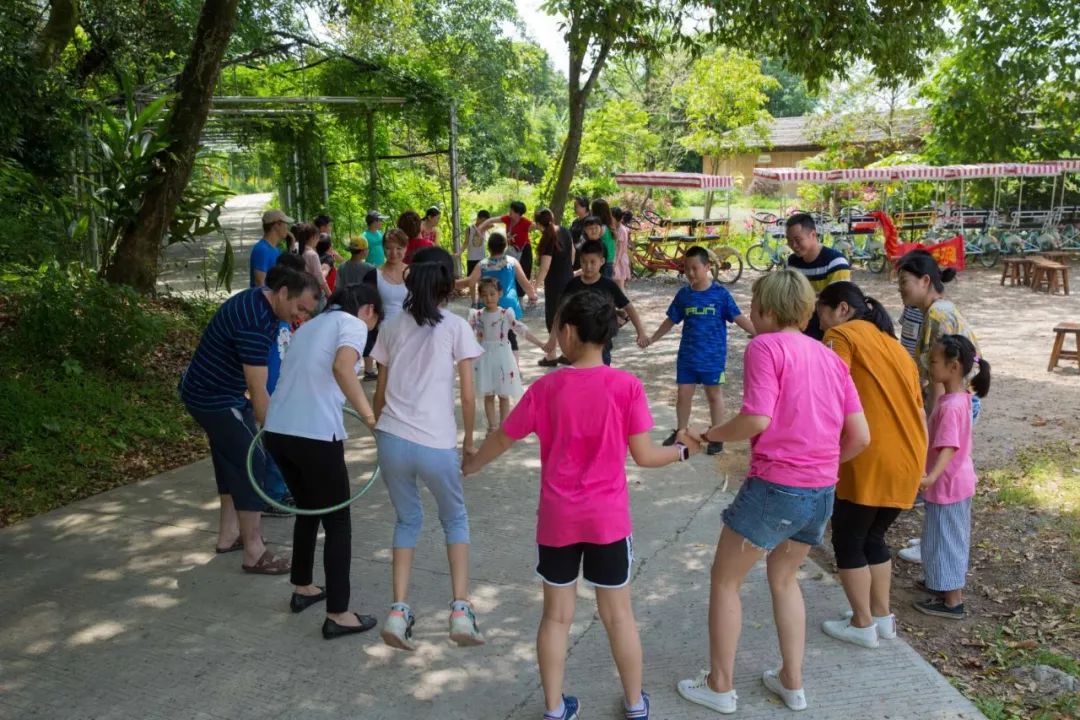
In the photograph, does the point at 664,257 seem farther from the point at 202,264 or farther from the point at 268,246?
the point at 268,246

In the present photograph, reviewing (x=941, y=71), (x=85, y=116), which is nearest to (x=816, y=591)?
(x=85, y=116)

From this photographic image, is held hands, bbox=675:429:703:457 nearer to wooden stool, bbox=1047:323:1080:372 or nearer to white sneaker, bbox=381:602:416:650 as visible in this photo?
white sneaker, bbox=381:602:416:650

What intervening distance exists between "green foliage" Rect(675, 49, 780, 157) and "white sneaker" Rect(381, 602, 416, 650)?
83.2ft

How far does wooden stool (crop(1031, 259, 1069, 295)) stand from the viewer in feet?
50.2

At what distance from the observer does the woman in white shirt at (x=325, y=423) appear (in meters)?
3.90

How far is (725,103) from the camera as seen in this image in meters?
27.6

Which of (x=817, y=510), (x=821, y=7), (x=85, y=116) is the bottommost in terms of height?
(x=817, y=510)

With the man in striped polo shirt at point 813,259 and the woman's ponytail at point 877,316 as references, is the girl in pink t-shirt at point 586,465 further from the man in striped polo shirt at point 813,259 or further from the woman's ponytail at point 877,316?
the man in striped polo shirt at point 813,259

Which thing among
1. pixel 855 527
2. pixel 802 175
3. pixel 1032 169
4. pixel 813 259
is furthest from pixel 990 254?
pixel 855 527

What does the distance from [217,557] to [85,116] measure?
7.10 metres

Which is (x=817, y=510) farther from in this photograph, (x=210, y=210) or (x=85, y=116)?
(x=85, y=116)

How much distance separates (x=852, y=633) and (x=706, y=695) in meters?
0.87

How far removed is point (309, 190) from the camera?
672 inches

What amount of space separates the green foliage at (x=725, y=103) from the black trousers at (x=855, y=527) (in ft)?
81.8
